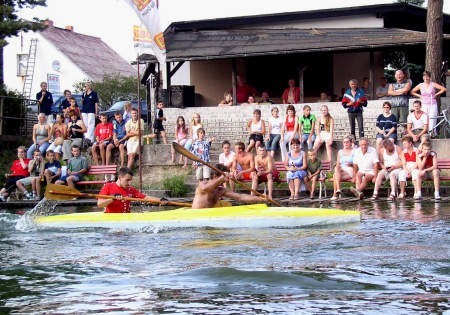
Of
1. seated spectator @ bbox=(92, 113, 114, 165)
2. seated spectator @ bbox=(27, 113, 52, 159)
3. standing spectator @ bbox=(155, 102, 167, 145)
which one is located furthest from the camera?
standing spectator @ bbox=(155, 102, 167, 145)

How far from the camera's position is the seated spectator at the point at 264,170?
20.0 m

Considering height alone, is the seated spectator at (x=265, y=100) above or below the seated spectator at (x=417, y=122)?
above

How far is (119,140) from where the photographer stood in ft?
76.4

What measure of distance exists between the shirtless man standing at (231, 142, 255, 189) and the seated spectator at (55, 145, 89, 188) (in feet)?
12.8

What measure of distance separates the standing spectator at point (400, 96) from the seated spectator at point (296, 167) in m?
3.49

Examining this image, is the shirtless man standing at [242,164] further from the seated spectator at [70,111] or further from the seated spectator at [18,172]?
the seated spectator at [70,111]

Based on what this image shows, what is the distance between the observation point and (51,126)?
920 inches

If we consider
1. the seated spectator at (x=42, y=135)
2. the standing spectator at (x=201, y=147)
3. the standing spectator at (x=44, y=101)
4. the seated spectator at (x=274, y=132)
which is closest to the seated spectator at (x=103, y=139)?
→ the seated spectator at (x=42, y=135)

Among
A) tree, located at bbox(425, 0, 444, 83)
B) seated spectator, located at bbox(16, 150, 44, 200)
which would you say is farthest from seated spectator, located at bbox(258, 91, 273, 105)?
seated spectator, located at bbox(16, 150, 44, 200)

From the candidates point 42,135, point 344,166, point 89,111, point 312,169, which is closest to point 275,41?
point 89,111

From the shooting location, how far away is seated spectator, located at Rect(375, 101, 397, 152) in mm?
20406

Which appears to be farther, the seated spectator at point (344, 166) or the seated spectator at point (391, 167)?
the seated spectator at point (344, 166)

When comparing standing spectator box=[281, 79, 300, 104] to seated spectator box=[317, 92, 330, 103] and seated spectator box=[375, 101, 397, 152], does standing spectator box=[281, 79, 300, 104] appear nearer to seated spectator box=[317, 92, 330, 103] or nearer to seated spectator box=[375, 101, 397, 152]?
seated spectator box=[317, 92, 330, 103]

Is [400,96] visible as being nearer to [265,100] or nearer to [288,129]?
[288,129]
